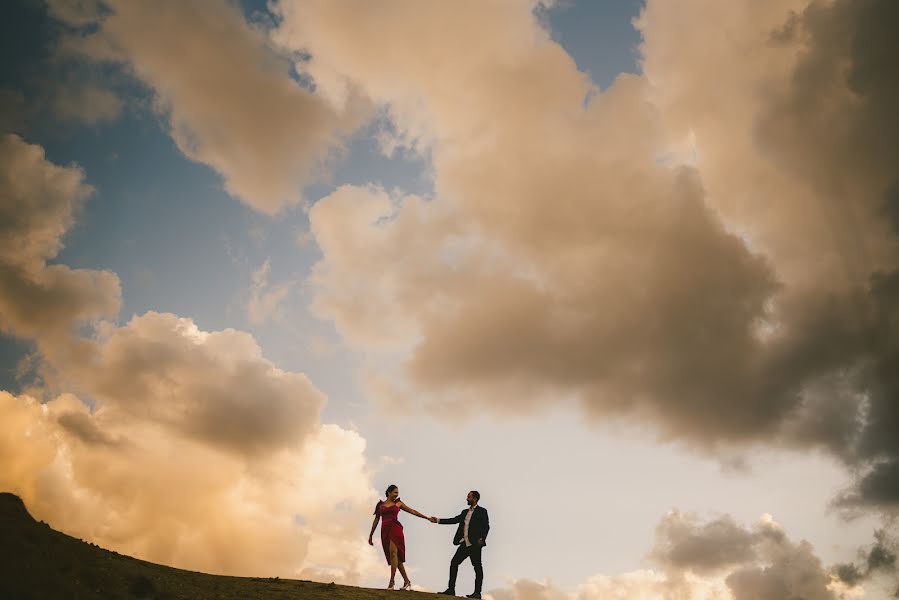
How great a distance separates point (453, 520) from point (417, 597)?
389 centimetres

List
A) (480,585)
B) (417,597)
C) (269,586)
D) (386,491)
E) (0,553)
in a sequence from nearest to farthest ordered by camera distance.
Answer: (0,553) → (269,586) → (417,597) → (480,585) → (386,491)

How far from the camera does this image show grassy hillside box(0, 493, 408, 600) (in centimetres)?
906

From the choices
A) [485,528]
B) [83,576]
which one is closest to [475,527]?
[485,528]

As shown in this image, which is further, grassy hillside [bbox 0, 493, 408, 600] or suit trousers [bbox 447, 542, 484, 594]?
suit trousers [bbox 447, 542, 484, 594]

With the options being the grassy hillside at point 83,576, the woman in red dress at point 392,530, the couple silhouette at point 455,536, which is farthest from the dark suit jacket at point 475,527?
the grassy hillside at point 83,576

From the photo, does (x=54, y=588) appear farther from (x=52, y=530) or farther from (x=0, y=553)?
(x=52, y=530)

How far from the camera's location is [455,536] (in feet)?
61.0

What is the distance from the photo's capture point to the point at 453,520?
1906cm

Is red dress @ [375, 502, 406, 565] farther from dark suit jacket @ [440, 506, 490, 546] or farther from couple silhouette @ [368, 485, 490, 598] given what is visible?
dark suit jacket @ [440, 506, 490, 546]

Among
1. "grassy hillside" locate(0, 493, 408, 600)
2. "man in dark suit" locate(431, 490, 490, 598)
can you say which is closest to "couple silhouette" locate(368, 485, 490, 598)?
"man in dark suit" locate(431, 490, 490, 598)

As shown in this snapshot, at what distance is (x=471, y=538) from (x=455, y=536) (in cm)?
80

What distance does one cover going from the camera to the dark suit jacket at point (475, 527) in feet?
59.4

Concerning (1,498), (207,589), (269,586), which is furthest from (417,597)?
(1,498)

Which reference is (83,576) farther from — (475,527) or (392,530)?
(475,527)
